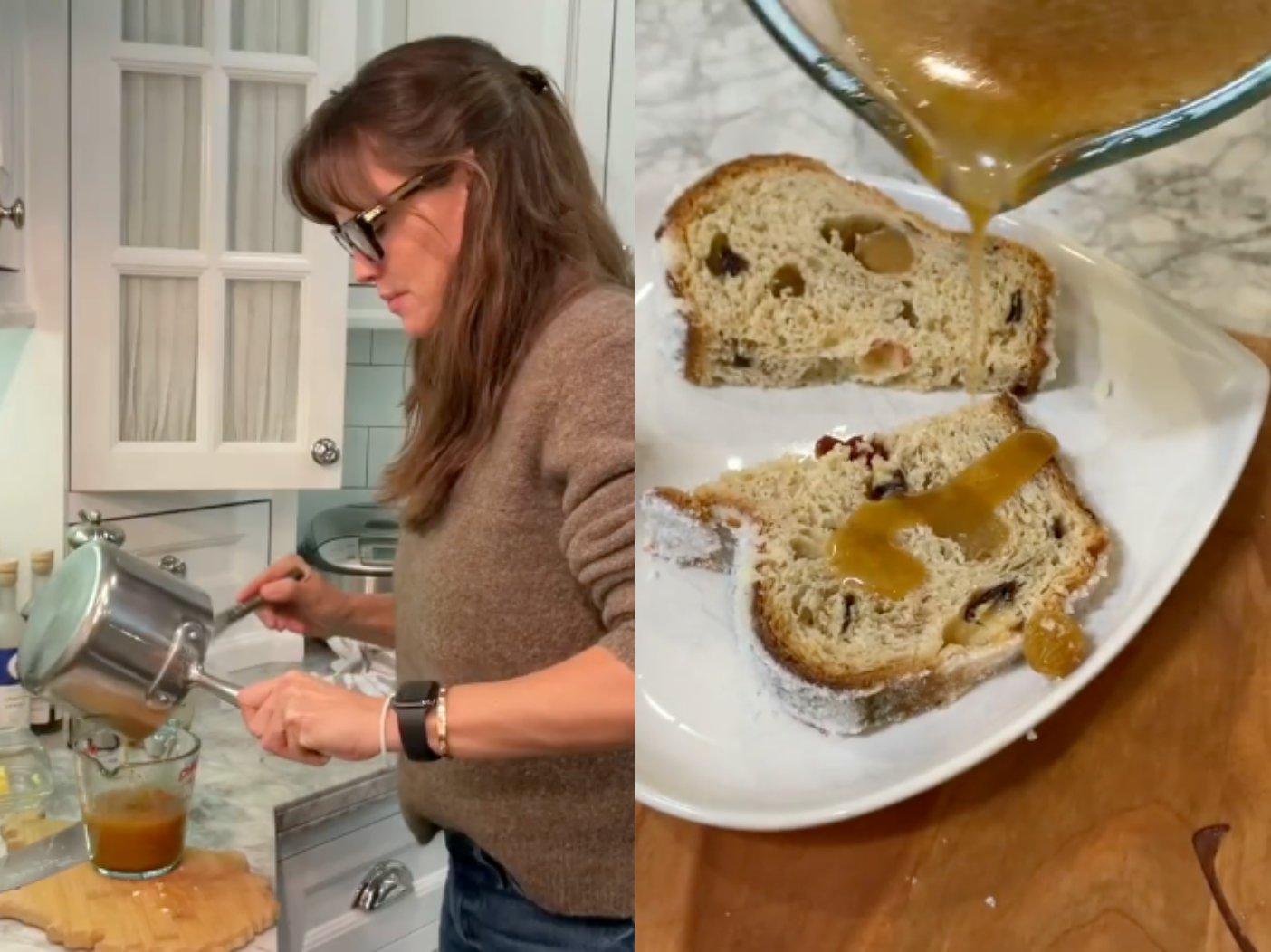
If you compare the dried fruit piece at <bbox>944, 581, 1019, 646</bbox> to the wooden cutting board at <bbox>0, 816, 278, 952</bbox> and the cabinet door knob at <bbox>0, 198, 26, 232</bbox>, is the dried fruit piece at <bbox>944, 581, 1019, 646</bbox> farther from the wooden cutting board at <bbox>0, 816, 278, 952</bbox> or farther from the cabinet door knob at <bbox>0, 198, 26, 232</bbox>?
the cabinet door knob at <bbox>0, 198, 26, 232</bbox>

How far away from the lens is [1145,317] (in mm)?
297

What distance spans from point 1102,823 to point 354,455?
623mm

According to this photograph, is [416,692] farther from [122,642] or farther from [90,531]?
[90,531]

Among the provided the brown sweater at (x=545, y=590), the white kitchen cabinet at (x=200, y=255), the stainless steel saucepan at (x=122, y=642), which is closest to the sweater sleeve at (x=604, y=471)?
the brown sweater at (x=545, y=590)

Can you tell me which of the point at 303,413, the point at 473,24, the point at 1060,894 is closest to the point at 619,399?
the point at 1060,894

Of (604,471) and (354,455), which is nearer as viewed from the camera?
(604,471)

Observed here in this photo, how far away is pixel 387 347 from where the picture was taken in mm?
813

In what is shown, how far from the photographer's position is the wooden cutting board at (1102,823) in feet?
0.97

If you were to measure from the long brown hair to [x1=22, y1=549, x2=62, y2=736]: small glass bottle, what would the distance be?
36 cm

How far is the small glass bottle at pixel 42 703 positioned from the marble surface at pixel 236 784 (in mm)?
12

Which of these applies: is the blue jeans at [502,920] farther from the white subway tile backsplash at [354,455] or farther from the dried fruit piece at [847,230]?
the white subway tile backsplash at [354,455]

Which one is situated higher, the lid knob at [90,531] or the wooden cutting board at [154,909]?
the lid knob at [90,531]

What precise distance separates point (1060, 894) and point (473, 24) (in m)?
0.52

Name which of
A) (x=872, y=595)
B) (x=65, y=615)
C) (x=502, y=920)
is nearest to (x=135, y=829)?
(x=65, y=615)
